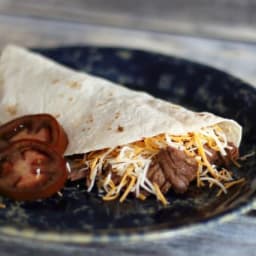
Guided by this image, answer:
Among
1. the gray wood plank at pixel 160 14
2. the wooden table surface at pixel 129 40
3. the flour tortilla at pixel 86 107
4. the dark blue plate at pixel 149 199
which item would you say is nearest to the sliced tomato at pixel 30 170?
the dark blue plate at pixel 149 199

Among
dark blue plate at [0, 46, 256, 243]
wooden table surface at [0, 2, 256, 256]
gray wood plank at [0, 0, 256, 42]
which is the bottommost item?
dark blue plate at [0, 46, 256, 243]

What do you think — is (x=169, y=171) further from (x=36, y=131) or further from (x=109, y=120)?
(x=36, y=131)

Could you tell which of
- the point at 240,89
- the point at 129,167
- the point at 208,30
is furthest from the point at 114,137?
the point at 208,30

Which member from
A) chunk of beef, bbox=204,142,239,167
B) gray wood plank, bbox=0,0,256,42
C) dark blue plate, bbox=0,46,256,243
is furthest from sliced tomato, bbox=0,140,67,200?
gray wood plank, bbox=0,0,256,42

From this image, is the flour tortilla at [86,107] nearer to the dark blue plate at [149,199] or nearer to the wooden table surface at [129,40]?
the dark blue plate at [149,199]

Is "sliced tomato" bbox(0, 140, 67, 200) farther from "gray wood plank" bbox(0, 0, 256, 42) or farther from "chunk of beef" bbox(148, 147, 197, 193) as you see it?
"gray wood plank" bbox(0, 0, 256, 42)

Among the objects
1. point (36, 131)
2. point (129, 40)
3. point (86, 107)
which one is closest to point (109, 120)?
point (86, 107)

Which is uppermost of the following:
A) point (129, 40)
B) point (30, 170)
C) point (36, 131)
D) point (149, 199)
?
point (129, 40)
